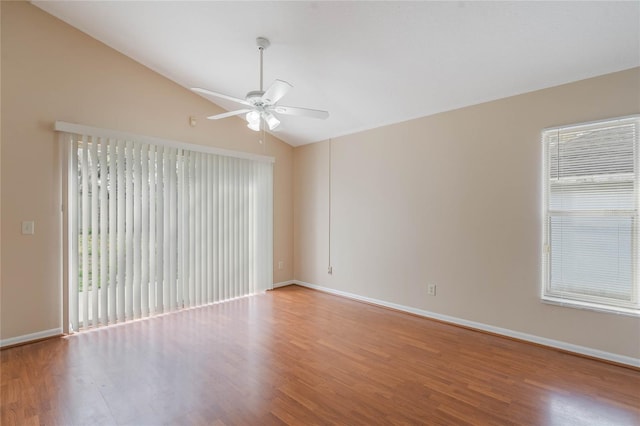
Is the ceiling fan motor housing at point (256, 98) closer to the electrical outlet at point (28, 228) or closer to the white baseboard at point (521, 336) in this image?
the electrical outlet at point (28, 228)

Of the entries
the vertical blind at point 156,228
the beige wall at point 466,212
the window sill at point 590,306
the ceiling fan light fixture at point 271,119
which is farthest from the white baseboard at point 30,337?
the window sill at point 590,306

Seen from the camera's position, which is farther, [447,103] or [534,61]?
[447,103]

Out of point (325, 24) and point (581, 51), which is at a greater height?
point (325, 24)

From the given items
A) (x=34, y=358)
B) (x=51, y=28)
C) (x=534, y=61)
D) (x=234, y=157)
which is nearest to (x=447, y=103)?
(x=534, y=61)

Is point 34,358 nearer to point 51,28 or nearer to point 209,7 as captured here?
point 51,28

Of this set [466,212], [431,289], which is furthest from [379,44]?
[431,289]

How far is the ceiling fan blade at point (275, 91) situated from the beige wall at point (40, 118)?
2.09 metres

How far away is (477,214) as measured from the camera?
3480mm

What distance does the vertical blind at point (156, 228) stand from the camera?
3352 millimetres

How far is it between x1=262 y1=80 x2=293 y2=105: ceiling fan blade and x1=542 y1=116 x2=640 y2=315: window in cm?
258

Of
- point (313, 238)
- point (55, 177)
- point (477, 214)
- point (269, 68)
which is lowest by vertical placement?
point (313, 238)

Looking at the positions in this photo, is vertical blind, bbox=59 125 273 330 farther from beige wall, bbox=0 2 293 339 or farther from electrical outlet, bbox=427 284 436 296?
electrical outlet, bbox=427 284 436 296

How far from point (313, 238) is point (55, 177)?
347 cm

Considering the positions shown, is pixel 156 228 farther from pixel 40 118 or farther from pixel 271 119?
pixel 271 119
